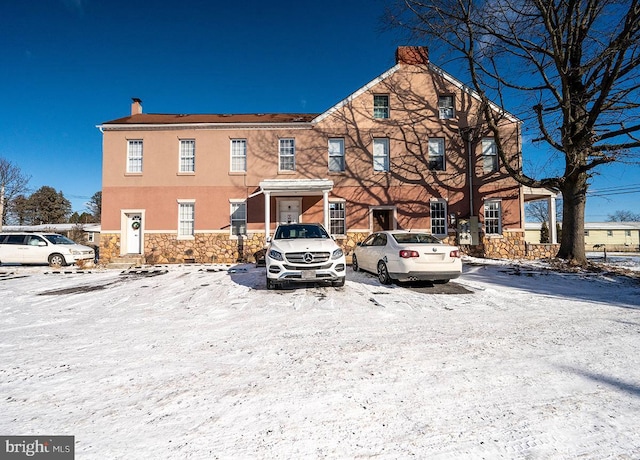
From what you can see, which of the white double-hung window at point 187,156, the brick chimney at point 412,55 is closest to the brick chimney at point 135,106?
the white double-hung window at point 187,156

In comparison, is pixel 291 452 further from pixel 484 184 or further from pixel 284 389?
pixel 484 184

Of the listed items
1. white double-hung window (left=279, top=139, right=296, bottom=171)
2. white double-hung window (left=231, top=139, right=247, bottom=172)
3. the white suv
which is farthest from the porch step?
the white suv

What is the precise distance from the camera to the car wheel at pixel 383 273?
779 cm

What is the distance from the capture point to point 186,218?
1545 centimetres

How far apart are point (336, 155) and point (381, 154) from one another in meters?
2.38

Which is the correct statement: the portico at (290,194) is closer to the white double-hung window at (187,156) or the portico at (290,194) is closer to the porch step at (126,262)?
the white double-hung window at (187,156)

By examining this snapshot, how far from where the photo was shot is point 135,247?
1549 centimetres

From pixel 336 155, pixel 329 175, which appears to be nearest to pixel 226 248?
pixel 329 175

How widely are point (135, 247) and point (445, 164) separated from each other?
660 inches

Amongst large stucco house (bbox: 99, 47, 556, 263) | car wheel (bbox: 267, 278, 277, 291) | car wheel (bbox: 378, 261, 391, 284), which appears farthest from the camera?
large stucco house (bbox: 99, 47, 556, 263)

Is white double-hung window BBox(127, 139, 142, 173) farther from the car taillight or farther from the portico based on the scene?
the car taillight

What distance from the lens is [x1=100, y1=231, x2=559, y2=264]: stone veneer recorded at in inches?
592

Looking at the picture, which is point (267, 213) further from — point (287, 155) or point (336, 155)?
point (336, 155)

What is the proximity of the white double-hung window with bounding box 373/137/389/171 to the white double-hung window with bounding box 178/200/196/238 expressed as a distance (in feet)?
31.9
